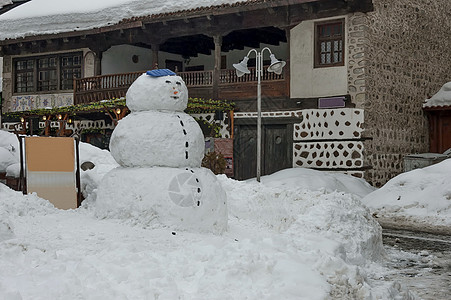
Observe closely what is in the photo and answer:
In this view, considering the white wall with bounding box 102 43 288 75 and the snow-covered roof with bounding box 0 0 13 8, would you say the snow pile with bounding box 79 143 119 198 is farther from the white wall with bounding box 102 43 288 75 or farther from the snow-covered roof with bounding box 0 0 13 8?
the snow-covered roof with bounding box 0 0 13 8

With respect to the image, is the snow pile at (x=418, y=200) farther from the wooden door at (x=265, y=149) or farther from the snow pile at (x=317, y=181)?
the wooden door at (x=265, y=149)

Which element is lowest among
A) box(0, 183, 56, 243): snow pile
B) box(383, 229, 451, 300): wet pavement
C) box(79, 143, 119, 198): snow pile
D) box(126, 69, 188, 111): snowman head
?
box(383, 229, 451, 300): wet pavement

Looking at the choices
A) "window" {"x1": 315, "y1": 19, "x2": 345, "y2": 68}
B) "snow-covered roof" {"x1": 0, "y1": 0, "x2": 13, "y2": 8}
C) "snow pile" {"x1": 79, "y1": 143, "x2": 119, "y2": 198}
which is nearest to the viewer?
"snow pile" {"x1": 79, "y1": 143, "x2": 119, "y2": 198}

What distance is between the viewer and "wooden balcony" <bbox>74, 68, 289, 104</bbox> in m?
16.9

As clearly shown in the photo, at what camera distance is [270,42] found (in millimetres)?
20547

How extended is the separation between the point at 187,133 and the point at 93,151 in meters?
5.10

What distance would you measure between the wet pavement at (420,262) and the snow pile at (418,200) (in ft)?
3.32

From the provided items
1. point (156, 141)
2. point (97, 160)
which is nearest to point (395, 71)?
point (97, 160)

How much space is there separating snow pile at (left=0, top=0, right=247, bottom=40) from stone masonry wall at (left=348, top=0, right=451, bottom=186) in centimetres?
431

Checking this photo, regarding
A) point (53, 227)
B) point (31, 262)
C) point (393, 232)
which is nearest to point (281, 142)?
point (393, 232)

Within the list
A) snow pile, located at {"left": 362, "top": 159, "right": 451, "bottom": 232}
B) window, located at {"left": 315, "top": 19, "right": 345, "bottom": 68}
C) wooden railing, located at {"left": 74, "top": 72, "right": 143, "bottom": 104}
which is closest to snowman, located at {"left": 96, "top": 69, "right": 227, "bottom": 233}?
snow pile, located at {"left": 362, "top": 159, "right": 451, "bottom": 232}

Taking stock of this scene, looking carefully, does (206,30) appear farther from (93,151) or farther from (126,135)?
(126,135)

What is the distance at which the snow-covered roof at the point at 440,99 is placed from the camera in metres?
18.5

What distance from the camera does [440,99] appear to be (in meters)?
18.7
